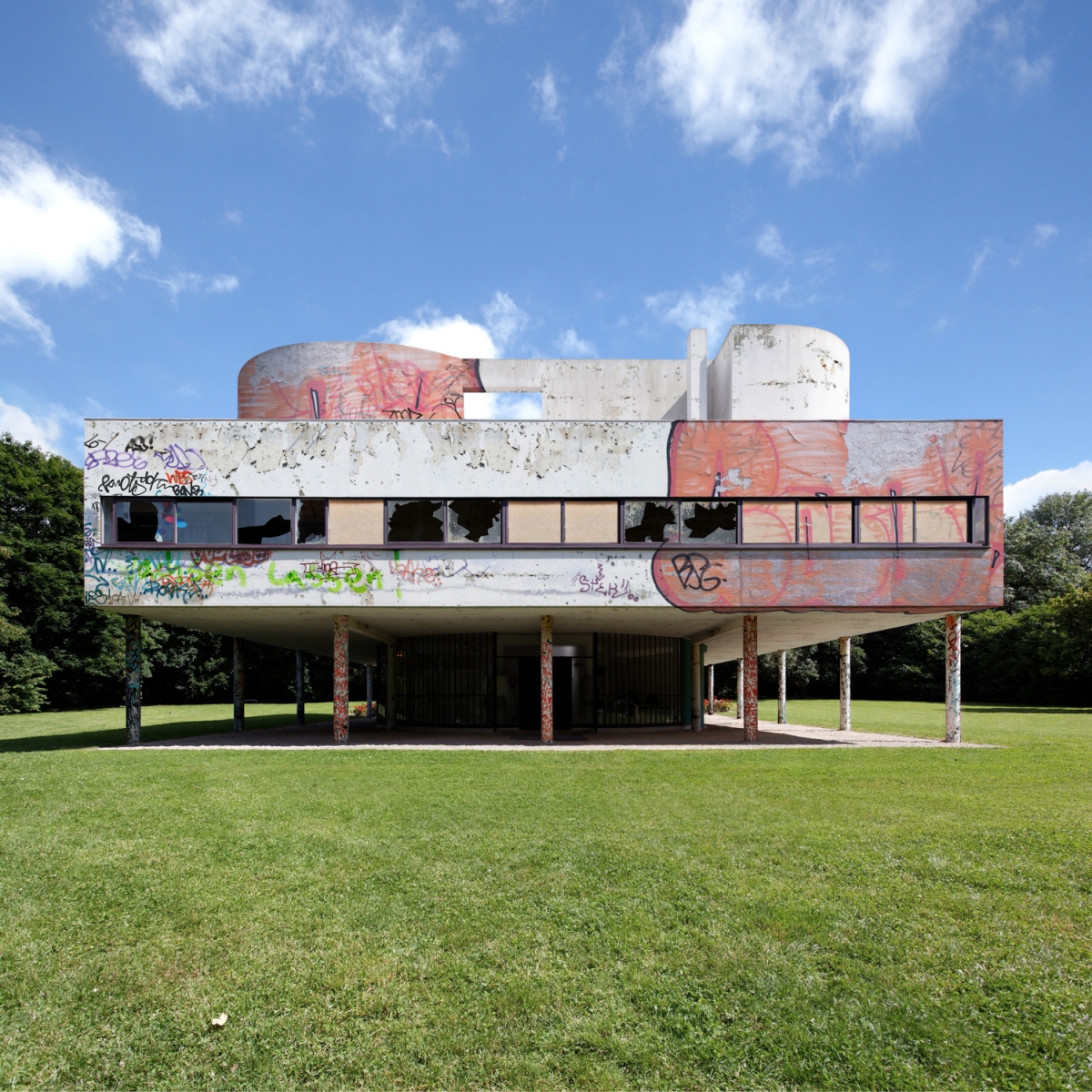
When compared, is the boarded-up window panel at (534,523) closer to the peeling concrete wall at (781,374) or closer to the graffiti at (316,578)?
the graffiti at (316,578)

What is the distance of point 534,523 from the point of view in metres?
17.9

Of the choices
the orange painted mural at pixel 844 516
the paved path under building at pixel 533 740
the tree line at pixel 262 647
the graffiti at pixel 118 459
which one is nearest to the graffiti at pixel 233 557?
the graffiti at pixel 118 459

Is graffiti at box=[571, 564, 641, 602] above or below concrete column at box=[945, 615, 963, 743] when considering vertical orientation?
above

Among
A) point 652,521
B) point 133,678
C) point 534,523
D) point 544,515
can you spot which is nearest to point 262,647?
point 133,678

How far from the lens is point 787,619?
20.7m

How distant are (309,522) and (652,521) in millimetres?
8269

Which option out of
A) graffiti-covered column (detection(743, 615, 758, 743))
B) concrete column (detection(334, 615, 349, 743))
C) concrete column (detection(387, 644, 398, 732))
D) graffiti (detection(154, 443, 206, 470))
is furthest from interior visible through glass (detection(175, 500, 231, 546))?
graffiti-covered column (detection(743, 615, 758, 743))

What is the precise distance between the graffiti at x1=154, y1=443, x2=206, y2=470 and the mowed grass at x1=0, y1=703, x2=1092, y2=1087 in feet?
31.0

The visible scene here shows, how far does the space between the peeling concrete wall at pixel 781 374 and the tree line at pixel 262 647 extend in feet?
99.5

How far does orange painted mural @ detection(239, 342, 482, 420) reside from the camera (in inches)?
827

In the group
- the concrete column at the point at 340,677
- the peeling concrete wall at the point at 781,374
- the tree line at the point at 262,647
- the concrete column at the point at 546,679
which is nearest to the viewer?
the concrete column at the point at 340,677

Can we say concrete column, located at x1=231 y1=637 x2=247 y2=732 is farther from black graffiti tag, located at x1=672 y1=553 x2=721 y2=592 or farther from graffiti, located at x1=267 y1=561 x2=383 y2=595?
black graffiti tag, located at x1=672 y1=553 x2=721 y2=592

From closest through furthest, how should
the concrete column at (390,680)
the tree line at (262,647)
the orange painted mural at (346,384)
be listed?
the orange painted mural at (346,384)
the concrete column at (390,680)
the tree line at (262,647)

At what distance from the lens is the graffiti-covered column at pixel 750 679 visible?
745 inches
